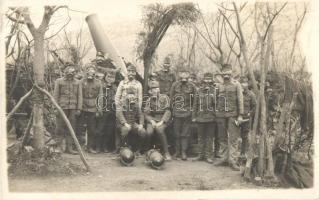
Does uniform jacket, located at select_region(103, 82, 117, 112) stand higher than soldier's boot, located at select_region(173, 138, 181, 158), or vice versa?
uniform jacket, located at select_region(103, 82, 117, 112)

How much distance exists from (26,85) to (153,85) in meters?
1.91

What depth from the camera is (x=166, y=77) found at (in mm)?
8977

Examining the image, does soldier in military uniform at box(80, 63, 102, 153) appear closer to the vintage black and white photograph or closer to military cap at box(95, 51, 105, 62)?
the vintage black and white photograph

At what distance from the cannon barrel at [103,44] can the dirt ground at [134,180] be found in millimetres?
1882

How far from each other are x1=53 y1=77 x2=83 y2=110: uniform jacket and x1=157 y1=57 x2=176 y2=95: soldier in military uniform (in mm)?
1322

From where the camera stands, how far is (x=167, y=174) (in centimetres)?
752

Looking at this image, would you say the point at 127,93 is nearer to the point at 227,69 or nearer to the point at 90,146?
the point at 90,146

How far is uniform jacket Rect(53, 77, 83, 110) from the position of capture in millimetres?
8430

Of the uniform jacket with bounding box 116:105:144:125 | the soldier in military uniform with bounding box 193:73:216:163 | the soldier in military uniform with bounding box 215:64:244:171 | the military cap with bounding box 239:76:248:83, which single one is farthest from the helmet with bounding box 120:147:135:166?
the military cap with bounding box 239:76:248:83

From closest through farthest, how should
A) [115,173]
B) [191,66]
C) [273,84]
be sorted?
1. [115,173]
2. [273,84]
3. [191,66]

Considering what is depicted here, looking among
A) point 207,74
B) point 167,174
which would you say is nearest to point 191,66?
point 207,74

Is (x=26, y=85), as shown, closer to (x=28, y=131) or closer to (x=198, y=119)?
(x=28, y=131)

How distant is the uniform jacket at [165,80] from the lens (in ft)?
29.0

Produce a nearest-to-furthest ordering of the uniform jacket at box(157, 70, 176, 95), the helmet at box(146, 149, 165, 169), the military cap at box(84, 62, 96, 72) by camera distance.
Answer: the helmet at box(146, 149, 165, 169) < the military cap at box(84, 62, 96, 72) < the uniform jacket at box(157, 70, 176, 95)
